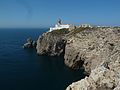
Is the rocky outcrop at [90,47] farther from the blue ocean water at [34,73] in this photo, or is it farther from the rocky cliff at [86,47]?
the blue ocean water at [34,73]

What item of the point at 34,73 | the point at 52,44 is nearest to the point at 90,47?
the point at 34,73

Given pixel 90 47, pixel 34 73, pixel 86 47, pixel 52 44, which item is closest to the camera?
pixel 34 73

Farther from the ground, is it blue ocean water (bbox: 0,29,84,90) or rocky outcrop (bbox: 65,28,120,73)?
rocky outcrop (bbox: 65,28,120,73)

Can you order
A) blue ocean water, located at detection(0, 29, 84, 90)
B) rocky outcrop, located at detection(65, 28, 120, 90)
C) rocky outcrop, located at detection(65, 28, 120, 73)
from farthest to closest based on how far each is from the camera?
rocky outcrop, located at detection(65, 28, 120, 73) < rocky outcrop, located at detection(65, 28, 120, 90) < blue ocean water, located at detection(0, 29, 84, 90)

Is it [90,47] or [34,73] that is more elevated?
[90,47]

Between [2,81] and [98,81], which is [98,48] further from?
[98,81]

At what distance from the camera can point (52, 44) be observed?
15600cm

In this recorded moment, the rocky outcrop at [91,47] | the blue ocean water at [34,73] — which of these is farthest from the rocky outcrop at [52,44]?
the rocky outcrop at [91,47]

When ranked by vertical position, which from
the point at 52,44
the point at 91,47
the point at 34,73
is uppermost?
the point at 52,44

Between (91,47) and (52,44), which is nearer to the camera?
(91,47)

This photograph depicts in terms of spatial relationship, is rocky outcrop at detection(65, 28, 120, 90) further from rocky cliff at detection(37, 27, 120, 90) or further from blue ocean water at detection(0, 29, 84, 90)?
blue ocean water at detection(0, 29, 84, 90)

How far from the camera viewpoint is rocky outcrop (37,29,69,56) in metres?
153

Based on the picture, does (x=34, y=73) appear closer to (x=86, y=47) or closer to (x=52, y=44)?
(x=86, y=47)

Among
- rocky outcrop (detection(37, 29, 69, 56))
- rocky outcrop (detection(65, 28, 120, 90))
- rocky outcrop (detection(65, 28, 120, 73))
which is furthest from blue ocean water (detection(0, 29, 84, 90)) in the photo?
rocky outcrop (detection(37, 29, 69, 56))
